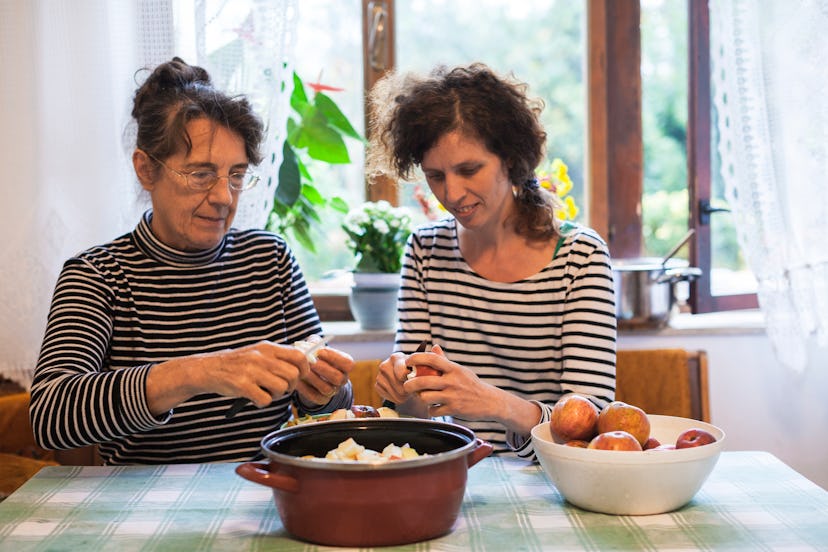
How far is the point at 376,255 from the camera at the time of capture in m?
2.47

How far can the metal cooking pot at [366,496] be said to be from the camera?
108 cm

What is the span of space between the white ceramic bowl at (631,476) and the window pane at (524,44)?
1.63 meters

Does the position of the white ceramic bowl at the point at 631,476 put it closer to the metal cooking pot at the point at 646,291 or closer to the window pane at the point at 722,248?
the metal cooking pot at the point at 646,291

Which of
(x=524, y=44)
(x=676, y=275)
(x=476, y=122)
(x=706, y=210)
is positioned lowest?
(x=676, y=275)

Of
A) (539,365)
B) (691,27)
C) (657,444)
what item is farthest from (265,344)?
(691,27)

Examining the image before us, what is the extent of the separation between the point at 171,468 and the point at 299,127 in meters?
1.29

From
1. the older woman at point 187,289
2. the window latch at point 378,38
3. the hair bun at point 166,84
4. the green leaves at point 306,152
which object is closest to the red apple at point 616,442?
the older woman at point 187,289

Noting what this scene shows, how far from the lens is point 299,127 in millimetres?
2555

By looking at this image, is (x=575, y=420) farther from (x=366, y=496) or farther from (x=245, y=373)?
(x=245, y=373)

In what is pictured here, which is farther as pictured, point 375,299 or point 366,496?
point 375,299

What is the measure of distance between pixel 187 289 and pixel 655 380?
1086 millimetres

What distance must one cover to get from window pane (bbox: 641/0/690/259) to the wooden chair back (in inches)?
28.3

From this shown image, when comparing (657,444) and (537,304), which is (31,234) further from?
(657,444)

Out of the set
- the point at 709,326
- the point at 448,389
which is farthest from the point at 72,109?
the point at 709,326
